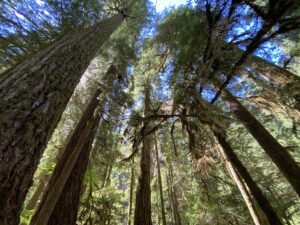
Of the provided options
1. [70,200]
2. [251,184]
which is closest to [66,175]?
[70,200]

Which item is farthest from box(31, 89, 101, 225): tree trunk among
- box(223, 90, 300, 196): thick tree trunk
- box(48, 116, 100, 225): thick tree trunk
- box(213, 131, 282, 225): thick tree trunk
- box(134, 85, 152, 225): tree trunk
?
box(223, 90, 300, 196): thick tree trunk

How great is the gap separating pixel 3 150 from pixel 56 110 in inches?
26.1

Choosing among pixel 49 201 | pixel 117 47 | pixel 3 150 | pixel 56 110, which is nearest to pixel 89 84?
pixel 117 47

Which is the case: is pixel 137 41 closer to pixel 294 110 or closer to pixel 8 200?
pixel 294 110

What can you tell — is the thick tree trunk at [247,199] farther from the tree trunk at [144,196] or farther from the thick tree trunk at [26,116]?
the thick tree trunk at [26,116]

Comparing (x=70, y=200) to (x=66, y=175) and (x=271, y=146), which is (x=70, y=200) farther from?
(x=271, y=146)

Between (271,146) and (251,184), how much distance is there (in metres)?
1.06

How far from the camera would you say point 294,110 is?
4535 millimetres

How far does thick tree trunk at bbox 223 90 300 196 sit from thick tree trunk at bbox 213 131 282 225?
0.64 metres

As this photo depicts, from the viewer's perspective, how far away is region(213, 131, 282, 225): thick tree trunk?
3.52 meters

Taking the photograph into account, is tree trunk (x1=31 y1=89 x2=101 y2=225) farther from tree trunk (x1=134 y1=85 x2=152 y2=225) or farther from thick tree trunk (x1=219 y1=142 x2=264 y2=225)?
thick tree trunk (x1=219 y1=142 x2=264 y2=225)

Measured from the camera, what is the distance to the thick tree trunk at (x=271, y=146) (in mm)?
3904

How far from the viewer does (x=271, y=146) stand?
439cm

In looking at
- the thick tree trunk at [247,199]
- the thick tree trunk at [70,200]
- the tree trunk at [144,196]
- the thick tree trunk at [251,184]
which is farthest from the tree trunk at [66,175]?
the thick tree trunk at [247,199]
